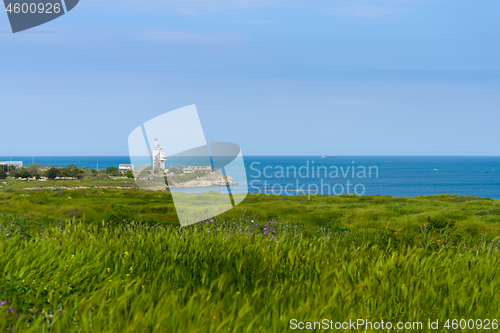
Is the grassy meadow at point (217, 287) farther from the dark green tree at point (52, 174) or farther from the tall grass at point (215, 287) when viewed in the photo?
the dark green tree at point (52, 174)

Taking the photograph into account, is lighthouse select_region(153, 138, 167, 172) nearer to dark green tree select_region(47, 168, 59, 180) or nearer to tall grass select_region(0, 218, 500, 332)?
tall grass select_region(0, 218, 500, 332)

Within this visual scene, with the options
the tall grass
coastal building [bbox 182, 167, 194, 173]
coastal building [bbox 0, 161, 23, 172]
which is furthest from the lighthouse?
coastal building [bbox 0, 161, 23, 172]

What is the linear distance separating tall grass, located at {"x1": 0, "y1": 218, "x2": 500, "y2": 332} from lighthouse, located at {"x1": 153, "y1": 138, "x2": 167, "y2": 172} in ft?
4.15

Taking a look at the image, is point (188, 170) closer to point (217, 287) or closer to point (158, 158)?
point (158, 158)

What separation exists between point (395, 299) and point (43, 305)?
2948 millimetres

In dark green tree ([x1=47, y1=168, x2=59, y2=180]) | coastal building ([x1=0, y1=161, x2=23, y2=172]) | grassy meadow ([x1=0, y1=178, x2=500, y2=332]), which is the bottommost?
dark green tree ([x1=47, y1=168, x2=59, y2=180])

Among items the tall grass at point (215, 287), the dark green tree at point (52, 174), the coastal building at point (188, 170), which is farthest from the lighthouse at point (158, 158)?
the dark green tree at point (52, 174)

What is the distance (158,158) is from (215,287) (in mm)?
2932

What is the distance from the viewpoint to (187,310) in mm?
2611

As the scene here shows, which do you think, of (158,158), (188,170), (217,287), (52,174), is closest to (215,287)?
(217,287)

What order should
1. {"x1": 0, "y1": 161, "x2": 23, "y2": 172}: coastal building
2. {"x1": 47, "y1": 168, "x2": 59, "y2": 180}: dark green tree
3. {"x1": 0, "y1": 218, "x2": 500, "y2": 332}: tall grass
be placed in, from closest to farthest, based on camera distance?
{"x1": 0, "y1": 218, "x2": 500, "y2": 332}: tall grass
{"x1": 47, "y1": 168, "x2": 59, "y2": 180}: dark green tree
{"x1": 0, "y1": 161, "x2": 23, "y2": 172}: coastal building

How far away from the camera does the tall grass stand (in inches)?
99.7

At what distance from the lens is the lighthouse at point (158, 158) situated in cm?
598

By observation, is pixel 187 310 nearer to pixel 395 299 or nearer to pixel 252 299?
pixel 252 299
